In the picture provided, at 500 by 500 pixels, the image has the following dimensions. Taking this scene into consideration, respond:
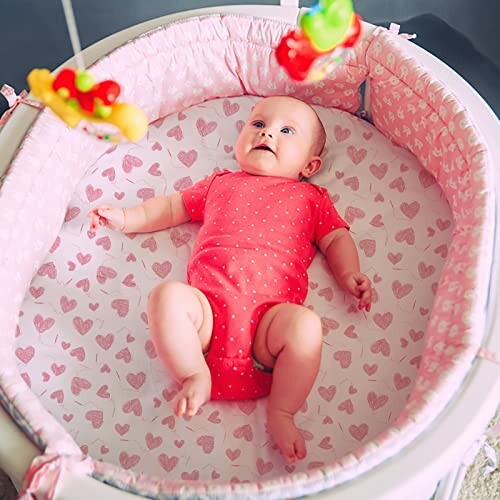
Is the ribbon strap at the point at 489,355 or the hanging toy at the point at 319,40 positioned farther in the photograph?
the ribbon strap at the point at 489,355

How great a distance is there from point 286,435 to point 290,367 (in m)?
0.10

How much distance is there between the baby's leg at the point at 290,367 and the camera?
1186 mm

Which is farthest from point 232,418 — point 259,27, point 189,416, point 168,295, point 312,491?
point 259,27

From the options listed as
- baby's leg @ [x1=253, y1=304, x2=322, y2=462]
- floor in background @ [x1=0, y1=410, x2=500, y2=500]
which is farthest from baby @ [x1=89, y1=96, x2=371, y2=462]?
floor in background @ [x1=0, y1=410, x2=500, y2=500]

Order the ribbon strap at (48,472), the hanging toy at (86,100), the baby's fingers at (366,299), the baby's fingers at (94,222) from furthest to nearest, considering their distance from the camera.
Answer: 1. the baby's fingers at (94,222)
2. the baby's fingers at (366,299)
3. the ribbon strap at (48,472)
4. the hanging toy at (86,100)

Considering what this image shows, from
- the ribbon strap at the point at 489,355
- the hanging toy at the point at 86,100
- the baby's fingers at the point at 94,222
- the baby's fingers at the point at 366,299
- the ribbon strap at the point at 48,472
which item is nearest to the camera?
the hanging toy at the point at 86,100

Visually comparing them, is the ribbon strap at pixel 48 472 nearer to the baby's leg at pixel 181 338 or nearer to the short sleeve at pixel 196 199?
the baby's leg at pixel 181 338

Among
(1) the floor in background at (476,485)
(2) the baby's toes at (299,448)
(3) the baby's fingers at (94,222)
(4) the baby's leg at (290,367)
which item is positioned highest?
(3) the baby's fingers at (94,222)

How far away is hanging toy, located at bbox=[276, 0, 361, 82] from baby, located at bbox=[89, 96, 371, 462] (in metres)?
0.50

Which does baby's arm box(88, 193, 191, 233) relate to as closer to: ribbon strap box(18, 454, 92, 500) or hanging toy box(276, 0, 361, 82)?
Result: ribbon strap box(18, 454, 92, 500)

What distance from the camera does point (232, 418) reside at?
1250 mm

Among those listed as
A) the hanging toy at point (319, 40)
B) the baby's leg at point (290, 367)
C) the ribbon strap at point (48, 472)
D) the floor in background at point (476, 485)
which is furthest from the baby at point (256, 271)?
the hanging toy at point (319, 40)

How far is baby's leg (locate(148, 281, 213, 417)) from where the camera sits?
119 cm

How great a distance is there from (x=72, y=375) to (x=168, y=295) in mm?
226
